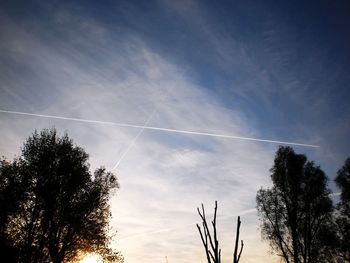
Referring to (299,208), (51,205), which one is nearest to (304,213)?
(299,208)

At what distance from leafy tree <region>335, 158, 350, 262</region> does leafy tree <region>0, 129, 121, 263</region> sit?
27501mm

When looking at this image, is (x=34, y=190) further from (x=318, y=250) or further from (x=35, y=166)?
(x=318, y=250)

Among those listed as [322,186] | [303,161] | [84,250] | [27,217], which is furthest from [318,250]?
[27,217]

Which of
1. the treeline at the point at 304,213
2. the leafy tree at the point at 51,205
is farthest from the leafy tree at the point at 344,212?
the leafy tree at the point at 51,205

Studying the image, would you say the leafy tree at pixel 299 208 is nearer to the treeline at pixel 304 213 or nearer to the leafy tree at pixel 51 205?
the treeline at pixel 304 213

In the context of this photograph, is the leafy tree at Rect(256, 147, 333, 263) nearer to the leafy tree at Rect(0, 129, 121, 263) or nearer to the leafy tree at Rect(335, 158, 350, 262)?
the leafy tree at Rect(335, 158, 350, 262)

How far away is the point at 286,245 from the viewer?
30.4 m

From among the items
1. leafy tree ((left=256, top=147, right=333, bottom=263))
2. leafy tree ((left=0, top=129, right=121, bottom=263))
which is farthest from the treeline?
leafy tree ((left=0, top=129, right=121, bottom=263))

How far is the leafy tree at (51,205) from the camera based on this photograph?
26.8m

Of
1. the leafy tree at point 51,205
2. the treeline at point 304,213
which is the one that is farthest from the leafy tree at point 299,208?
the leafy tree at point 51,205

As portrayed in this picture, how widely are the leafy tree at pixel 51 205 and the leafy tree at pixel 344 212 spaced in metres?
27.5

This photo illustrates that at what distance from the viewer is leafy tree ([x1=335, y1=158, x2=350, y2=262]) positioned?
31.9 m

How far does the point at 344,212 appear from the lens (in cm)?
3356

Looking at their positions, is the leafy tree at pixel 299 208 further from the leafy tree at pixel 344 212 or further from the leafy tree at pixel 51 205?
the leafy tree at pixel 51 205
